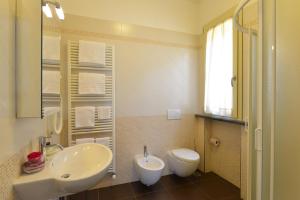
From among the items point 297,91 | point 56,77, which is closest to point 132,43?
point 56,77

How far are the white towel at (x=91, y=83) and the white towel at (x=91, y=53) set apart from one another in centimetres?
14

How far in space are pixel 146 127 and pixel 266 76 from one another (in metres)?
1.88

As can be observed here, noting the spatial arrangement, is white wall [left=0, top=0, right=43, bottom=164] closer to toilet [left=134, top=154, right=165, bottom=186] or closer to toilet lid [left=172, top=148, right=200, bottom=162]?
toilet [left=134, top=154, right=165, bottom=186]

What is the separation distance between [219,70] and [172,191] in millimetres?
1722

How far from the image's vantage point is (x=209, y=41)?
244cm

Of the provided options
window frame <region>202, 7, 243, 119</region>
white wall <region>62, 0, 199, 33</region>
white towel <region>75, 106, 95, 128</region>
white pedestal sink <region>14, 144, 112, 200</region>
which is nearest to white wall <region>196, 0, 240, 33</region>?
white wall <region>62, 0, 199, 33</region>

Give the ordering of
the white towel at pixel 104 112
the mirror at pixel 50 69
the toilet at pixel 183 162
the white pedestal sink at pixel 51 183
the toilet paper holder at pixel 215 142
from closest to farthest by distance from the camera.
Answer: the white pedestal sink at pixel 51 183
the mirror at pixel 50 69
the white towel at pixel 104 112
the toilet at pixel 183 162
the toilet paper holder at pixel 215 142

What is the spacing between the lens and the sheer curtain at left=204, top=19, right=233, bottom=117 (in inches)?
83.7

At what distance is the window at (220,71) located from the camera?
2.09 meters

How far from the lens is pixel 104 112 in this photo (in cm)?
206

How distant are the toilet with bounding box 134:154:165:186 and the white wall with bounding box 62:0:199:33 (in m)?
1.90

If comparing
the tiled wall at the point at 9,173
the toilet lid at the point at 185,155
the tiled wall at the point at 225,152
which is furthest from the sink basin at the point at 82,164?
the tiled wall at the point at 225,152

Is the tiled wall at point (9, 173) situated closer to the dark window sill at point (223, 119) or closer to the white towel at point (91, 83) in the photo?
the white towel at point (91, 83)

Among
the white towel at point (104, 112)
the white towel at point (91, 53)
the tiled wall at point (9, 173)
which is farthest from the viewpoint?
the white towel at point (104, 112)
